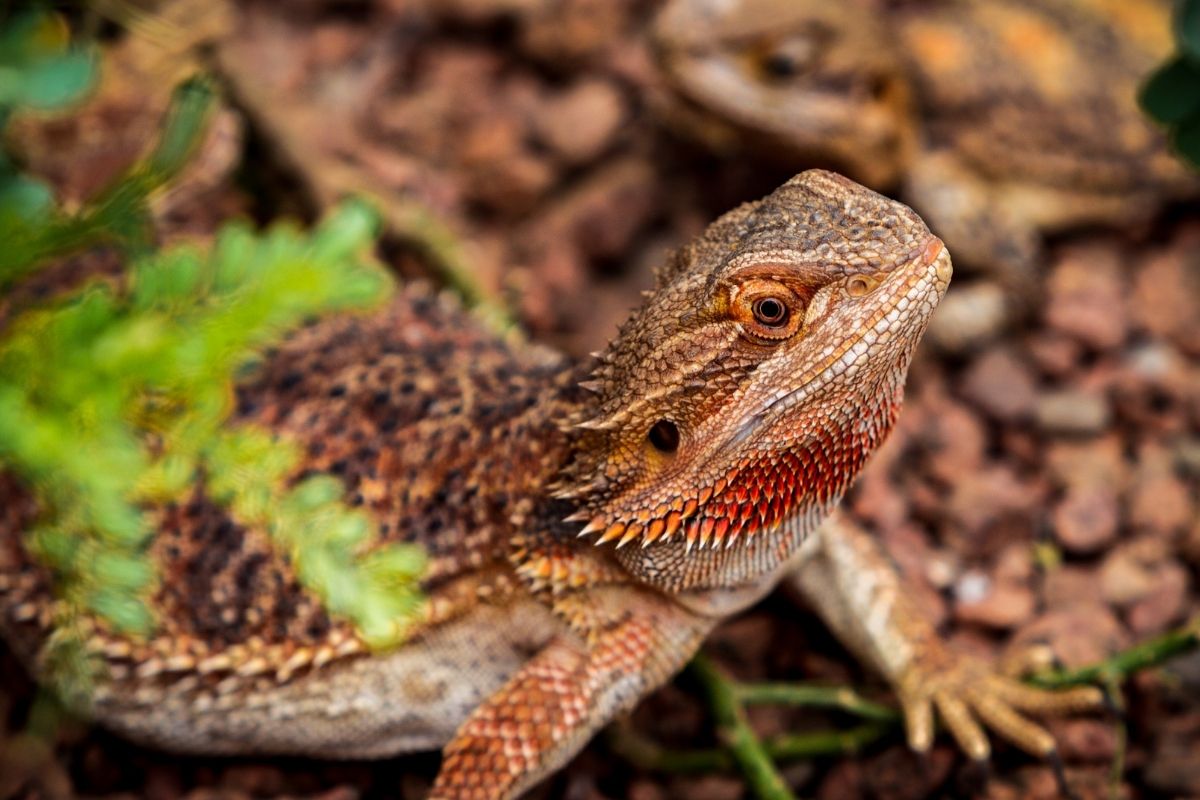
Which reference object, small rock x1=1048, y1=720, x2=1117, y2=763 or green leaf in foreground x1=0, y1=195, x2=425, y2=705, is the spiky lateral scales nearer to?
green leaf in foreground x1=0, y1=195, x2=425, y2=705

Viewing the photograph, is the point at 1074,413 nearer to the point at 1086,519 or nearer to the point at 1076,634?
the point at 1086,519

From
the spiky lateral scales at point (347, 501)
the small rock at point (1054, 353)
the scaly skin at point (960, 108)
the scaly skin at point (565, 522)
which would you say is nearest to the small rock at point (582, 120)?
the scaly skin at point (960, 108)

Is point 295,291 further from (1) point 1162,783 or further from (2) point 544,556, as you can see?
(1) point 1162,783

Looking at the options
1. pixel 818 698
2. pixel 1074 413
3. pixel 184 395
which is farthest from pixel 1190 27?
pixel 184 395

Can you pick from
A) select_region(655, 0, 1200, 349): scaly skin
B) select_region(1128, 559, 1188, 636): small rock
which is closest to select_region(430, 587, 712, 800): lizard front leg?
select_region(1128, 559, 1188, 636): small rock

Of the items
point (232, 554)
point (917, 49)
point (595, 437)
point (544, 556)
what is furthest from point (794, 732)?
point (917, 49)

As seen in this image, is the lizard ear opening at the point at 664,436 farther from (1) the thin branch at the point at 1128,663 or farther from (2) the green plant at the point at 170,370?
(1) the thin branch at the point at 1128,663
